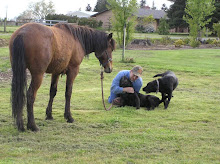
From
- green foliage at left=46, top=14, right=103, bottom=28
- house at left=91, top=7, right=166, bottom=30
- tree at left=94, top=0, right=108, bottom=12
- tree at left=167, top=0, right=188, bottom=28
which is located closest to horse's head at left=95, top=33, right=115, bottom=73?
green foliage at left=46, top=14, right=103, bottom=28

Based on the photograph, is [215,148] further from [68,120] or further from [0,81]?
[0,81]

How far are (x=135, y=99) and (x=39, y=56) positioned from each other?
11.1ft

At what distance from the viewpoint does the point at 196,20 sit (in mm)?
34094

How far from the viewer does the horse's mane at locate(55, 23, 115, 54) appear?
6.20 metres

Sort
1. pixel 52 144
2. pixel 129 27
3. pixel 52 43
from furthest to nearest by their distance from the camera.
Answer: pixel 129 27 → pixel 52 43 → pixel 52 144

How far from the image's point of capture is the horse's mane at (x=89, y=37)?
620cm

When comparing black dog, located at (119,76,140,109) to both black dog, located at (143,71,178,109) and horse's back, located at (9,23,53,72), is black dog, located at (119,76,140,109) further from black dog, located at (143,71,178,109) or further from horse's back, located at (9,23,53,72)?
horse's back, located at (9,23,53,72)

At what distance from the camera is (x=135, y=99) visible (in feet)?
25.4

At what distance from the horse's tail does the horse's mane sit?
4.52ft

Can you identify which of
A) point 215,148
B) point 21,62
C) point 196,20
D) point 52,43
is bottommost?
point 215,148

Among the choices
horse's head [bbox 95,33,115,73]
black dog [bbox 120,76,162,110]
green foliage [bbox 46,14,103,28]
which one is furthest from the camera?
green foliage [bbox 46,14,103,28]

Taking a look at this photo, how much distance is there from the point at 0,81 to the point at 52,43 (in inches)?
236

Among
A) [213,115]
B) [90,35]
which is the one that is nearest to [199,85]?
[213,115]

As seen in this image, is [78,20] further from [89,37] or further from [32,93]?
[32,93]
